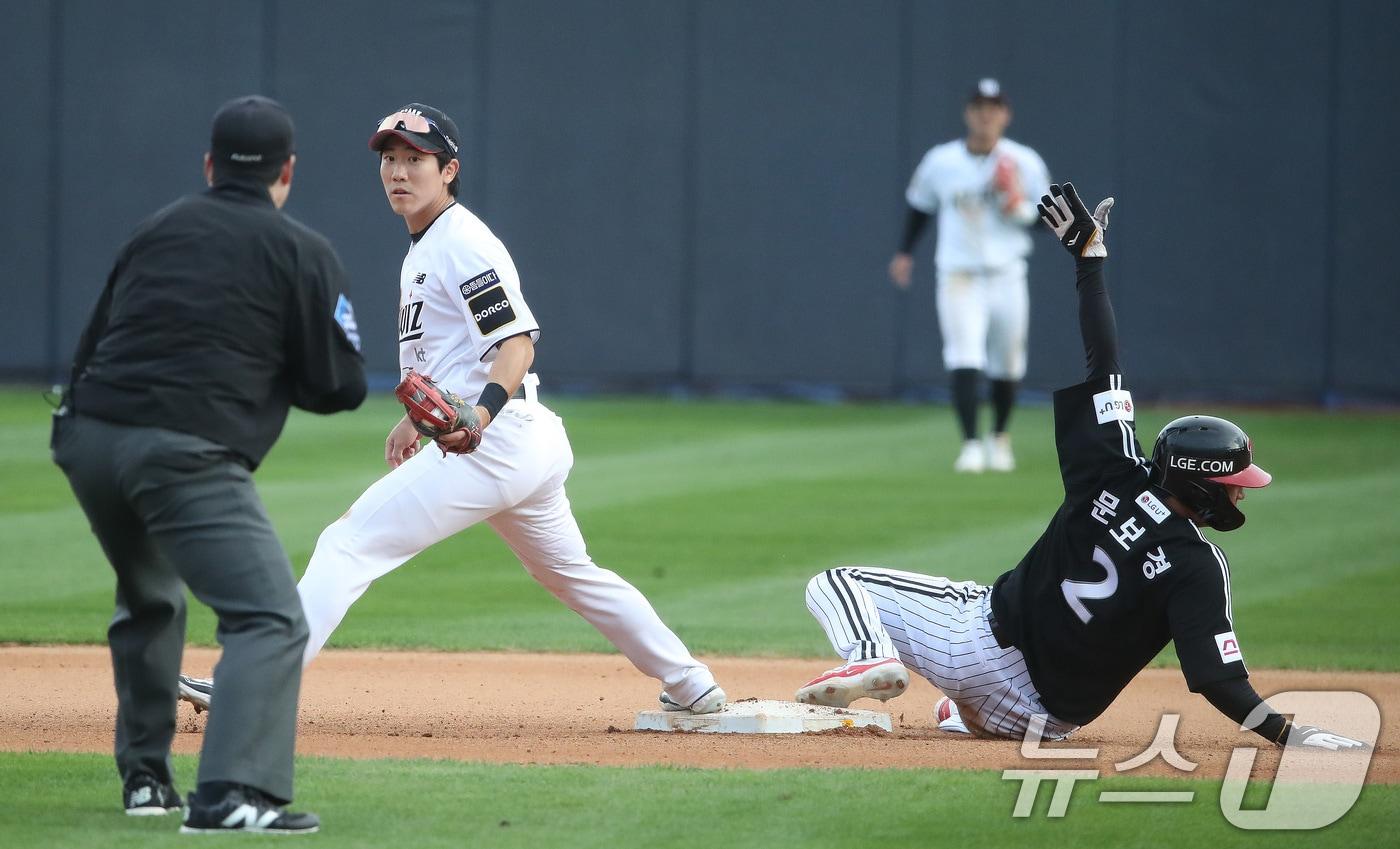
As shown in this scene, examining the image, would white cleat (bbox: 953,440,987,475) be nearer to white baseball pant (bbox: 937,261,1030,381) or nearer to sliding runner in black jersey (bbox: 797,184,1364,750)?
white baseball pant (bbox: 937,261,1030,381)

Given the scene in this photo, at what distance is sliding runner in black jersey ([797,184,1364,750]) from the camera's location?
4980 millimetres

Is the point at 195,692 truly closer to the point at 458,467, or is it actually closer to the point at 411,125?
the point at 458,467

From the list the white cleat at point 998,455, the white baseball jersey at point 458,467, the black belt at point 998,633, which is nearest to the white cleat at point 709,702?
the white baseball jersey at point 458,467

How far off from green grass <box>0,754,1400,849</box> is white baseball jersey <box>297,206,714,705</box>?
569 millimetres

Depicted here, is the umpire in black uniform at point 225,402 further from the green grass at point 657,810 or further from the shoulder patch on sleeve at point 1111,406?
the shoulder patch on sleeve at point 1111,406

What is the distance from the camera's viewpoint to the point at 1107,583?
202 inches

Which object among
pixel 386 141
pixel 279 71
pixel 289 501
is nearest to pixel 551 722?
pixel 386 141

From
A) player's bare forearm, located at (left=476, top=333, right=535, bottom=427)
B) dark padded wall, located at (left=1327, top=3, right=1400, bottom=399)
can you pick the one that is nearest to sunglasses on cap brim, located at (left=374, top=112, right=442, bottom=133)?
player's bare forearm, located at (left=476, top=333, right=535, bottom=427)

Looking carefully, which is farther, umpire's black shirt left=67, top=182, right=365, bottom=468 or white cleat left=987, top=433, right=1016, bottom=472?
white cleat left=987, top=433, right=1016, bottom=472

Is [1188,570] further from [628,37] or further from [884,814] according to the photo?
[628,37]

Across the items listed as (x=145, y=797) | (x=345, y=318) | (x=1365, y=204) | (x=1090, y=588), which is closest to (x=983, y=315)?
(x=1365, y=204)

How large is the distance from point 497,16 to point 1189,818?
14913mm

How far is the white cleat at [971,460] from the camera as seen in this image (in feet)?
42.4

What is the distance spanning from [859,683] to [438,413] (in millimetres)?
1446
